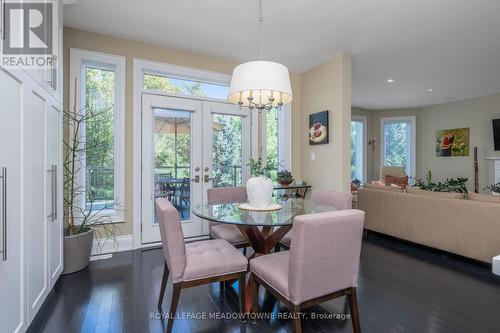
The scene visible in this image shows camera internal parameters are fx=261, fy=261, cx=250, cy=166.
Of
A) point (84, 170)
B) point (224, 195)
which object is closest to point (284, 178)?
point (224, 195)

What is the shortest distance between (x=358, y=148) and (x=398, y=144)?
1186 mm

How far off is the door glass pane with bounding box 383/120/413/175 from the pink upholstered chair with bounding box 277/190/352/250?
5.91 m

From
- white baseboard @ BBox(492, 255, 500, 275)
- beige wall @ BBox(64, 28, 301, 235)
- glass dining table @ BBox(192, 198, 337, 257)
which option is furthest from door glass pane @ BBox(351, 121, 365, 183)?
white baseboard @ BBox(492, 255, 500, 275)

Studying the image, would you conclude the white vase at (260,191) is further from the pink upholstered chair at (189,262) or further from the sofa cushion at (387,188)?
the sofa cushion at (387,188)

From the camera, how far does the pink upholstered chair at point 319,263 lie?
146cm

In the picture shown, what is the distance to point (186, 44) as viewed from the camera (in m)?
Result: 3.53

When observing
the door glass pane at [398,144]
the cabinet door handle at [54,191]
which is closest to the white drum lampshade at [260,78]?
the cabinet door handle at [54,191]

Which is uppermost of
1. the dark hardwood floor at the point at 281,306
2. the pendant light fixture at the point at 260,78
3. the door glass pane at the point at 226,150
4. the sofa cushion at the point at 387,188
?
the pendant light fixture at the point at 260,78

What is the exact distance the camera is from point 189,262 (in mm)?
1833

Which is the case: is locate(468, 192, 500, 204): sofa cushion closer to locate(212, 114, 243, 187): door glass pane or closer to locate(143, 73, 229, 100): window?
locate(212, 114, 243, 187): door glass pane

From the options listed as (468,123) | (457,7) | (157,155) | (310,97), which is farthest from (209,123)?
(468,123)

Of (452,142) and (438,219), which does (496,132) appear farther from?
(438,219)

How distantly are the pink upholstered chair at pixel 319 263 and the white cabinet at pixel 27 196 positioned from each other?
4.95ft

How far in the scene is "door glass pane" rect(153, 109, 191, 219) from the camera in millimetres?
3625
